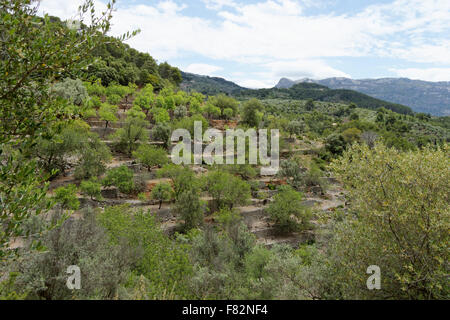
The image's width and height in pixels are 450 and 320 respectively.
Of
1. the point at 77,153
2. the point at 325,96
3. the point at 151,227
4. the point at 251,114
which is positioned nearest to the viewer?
the point at 151,227

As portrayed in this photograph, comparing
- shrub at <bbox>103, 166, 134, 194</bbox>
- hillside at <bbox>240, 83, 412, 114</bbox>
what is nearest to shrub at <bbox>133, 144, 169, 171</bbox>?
shrub at <bbox>103, 166, 134, 194</bbox>

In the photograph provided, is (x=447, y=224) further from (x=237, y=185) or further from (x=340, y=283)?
(x=237, y=185)

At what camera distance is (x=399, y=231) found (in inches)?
287

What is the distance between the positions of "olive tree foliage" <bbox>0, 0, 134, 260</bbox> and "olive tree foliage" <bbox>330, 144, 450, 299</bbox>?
310 inches

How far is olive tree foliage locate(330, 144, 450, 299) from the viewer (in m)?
6.52

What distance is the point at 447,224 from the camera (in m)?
6.18

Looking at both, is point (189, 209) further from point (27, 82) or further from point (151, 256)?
point (27, 82)

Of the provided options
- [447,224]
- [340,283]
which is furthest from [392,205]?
[340,283]

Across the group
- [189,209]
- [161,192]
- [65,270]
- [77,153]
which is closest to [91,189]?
[161,192]

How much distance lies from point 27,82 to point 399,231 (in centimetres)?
967

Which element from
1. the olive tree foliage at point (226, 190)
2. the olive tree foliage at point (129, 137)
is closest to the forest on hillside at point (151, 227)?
the olive tree foliage at point (226, 190)

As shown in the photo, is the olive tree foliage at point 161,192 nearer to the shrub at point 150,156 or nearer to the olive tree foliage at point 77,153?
the shrub at point 150,156
